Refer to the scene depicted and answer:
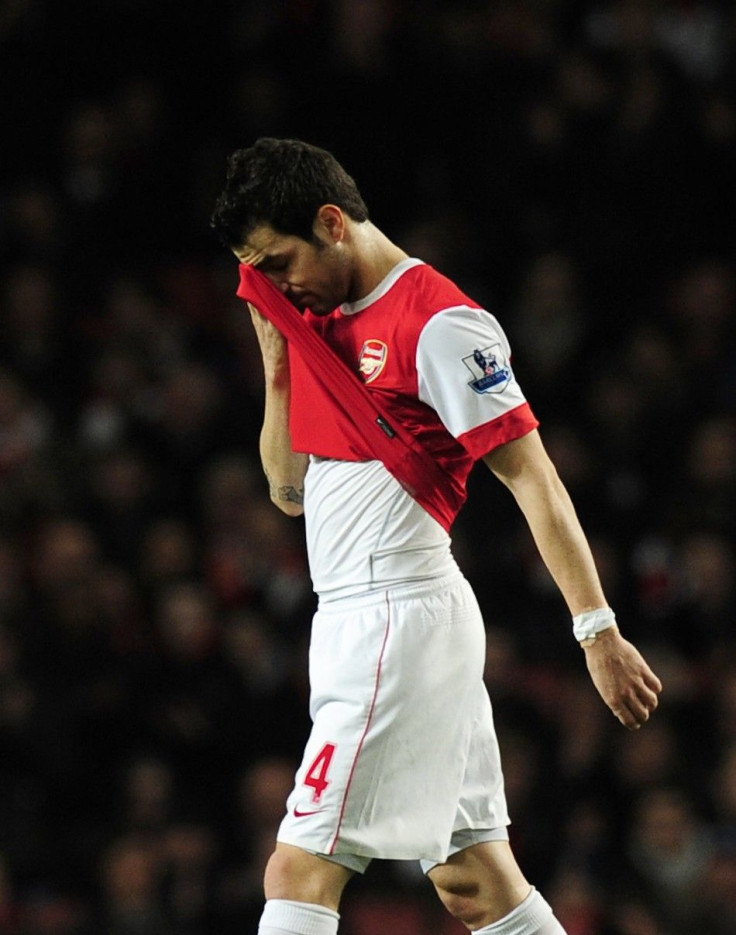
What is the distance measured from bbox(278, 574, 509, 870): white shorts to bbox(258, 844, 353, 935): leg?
3 centimetres

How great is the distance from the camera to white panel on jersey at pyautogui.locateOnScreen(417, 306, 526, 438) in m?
2.85

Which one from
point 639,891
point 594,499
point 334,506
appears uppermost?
point 334,506

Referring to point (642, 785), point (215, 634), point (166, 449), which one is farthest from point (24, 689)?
point (642, 785)

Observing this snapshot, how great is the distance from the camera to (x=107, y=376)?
655cm

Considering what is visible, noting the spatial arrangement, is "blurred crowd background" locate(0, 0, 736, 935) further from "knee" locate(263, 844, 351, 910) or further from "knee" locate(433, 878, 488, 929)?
"knee" locate(263, 844, 351, 910)

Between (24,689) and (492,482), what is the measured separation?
6.23ft

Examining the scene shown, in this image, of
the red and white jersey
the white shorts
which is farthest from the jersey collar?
the white shorts

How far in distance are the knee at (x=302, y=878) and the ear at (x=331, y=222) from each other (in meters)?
1.11

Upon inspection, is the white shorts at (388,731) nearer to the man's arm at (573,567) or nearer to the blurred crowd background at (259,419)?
the man's arm at (573,567)

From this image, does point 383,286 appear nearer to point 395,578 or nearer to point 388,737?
point 395,578

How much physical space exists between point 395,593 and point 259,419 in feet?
11.6

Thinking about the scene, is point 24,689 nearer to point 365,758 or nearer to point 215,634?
point 215,634

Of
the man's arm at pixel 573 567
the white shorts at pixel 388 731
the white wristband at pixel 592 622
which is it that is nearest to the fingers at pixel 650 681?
the man's arm at pixel 573 567

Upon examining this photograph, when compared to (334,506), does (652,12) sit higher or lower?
higher
